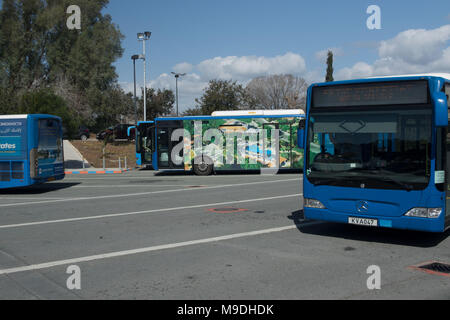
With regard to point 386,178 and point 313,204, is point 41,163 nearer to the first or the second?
point 313,204

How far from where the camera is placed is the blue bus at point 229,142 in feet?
80.4

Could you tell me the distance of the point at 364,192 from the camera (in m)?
7.98

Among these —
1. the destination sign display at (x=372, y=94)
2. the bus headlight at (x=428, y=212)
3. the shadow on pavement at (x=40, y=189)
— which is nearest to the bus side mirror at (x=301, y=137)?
the destination sign display at (x=372, y=94)

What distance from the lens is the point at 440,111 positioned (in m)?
7.14

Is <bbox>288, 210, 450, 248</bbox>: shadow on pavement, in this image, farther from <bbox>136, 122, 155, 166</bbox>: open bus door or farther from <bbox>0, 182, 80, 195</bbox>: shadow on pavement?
<bbox>136, 122, 155, 166</bbox>: open bus door

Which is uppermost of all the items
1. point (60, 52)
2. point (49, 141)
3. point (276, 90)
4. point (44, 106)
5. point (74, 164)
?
point (60, 52)

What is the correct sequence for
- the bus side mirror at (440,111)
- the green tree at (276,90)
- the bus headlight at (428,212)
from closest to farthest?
the bus side mirror at (440,111) → the bus headlight at (428,212) → the green tree at (276,90)

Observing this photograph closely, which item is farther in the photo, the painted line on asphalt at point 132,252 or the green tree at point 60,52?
the green tree at point 60,52

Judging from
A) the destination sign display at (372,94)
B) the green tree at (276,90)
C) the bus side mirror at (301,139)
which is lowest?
the bus side mirror at (301,139)

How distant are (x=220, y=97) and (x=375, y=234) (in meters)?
41.6

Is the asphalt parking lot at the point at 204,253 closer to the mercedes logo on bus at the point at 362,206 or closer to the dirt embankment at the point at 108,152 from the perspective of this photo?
the mercedes logo on bus at the point at 362,206

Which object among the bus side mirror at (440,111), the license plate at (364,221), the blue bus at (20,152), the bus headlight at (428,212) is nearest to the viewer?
the bus side mirror at (440,111)

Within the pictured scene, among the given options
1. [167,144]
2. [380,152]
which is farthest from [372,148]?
[167,144]

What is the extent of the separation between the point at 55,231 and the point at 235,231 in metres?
3.83
